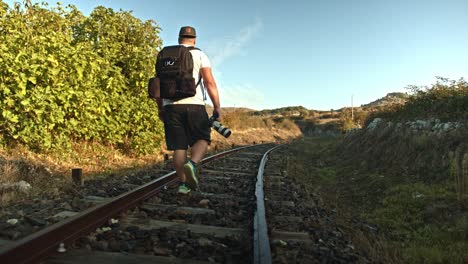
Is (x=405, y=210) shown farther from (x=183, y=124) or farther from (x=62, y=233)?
(x=62, y=233)

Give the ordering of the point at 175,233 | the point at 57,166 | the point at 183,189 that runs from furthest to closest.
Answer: the point at 57,166
the point at 183,189
the point at 175,233

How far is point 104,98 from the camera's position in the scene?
8.31 meters

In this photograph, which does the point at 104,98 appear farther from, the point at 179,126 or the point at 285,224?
the point at 285,224

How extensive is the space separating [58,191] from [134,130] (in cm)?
475

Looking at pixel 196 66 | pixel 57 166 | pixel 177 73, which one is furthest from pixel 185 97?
pixel 57 166

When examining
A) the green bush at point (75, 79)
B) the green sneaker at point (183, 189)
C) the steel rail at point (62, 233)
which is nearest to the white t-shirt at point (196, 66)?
the green sneaker at point (183, 189)

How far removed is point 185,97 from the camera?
4.57m

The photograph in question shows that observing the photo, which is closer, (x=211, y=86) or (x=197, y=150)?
(x=211, y=86)

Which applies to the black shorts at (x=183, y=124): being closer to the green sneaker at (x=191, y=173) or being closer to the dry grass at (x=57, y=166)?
the green sneaker at (x=191, y=173)

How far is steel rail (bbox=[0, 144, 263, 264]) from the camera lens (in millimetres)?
2293

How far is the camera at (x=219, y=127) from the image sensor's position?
455 cm

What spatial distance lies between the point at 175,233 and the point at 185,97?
1.83m

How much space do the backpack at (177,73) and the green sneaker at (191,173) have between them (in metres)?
0.82

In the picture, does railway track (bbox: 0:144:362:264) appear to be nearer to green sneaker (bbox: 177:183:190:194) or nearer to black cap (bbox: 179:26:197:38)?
green sneaker (bbox: 177:183:190:194)
